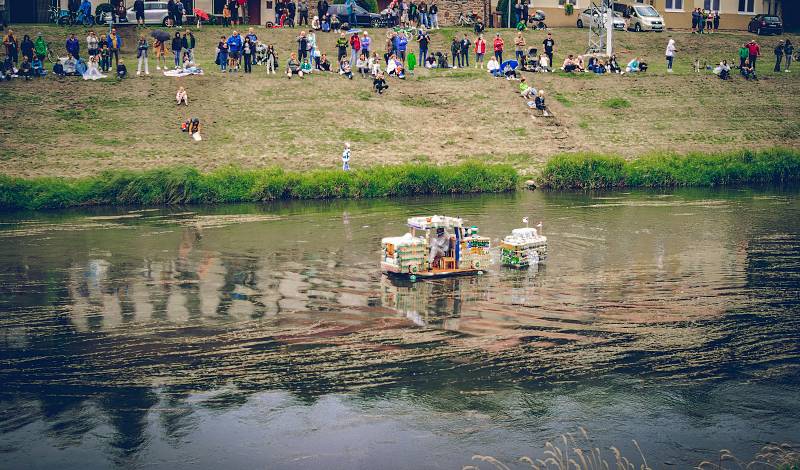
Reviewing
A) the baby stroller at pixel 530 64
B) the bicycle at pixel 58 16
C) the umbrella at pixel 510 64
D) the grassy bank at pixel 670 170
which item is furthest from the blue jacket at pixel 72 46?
the baby stroller at pixel 530 64

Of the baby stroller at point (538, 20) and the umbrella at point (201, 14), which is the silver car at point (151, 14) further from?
the baby stroller at point (538, 20)

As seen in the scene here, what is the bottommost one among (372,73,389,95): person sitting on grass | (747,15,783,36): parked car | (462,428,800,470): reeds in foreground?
(462,428,800,470): reeds in foreground

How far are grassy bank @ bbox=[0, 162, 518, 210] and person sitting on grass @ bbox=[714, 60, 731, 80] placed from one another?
2030 centimetres

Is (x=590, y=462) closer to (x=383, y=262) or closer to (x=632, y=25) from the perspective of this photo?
(x=383, y=262)

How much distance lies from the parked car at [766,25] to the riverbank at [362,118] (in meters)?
12.6

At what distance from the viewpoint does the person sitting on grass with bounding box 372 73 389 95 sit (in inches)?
2237

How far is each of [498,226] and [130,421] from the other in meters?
21.6

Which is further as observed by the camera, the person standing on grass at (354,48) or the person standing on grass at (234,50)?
the person standing on grass at (354,48)

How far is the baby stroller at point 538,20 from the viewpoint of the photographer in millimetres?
71500

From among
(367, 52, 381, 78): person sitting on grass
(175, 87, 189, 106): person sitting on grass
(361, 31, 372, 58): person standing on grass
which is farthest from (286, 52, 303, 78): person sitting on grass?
(175, 87, 189, 106): person sitting on grass

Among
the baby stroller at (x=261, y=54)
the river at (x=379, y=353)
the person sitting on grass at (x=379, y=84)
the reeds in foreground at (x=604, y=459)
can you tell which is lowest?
the reeds in foreground at (x=604, y=459)

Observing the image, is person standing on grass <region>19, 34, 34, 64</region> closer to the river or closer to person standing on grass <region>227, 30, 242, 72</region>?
person standing on grass <region>227, 30, 242, 72</region>

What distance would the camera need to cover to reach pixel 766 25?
243ft

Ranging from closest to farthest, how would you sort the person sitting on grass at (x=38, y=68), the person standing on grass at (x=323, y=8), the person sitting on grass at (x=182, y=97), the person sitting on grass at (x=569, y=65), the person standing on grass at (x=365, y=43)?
the person sitting on grass at (x=182, y=97)
the person sitting on grass at (x=38, y=68)
the person standing on grass at (x=365, y=43)
the person sitting on grass at (x=569, y=65)
the person standing on grass at (x=323, y=8)
